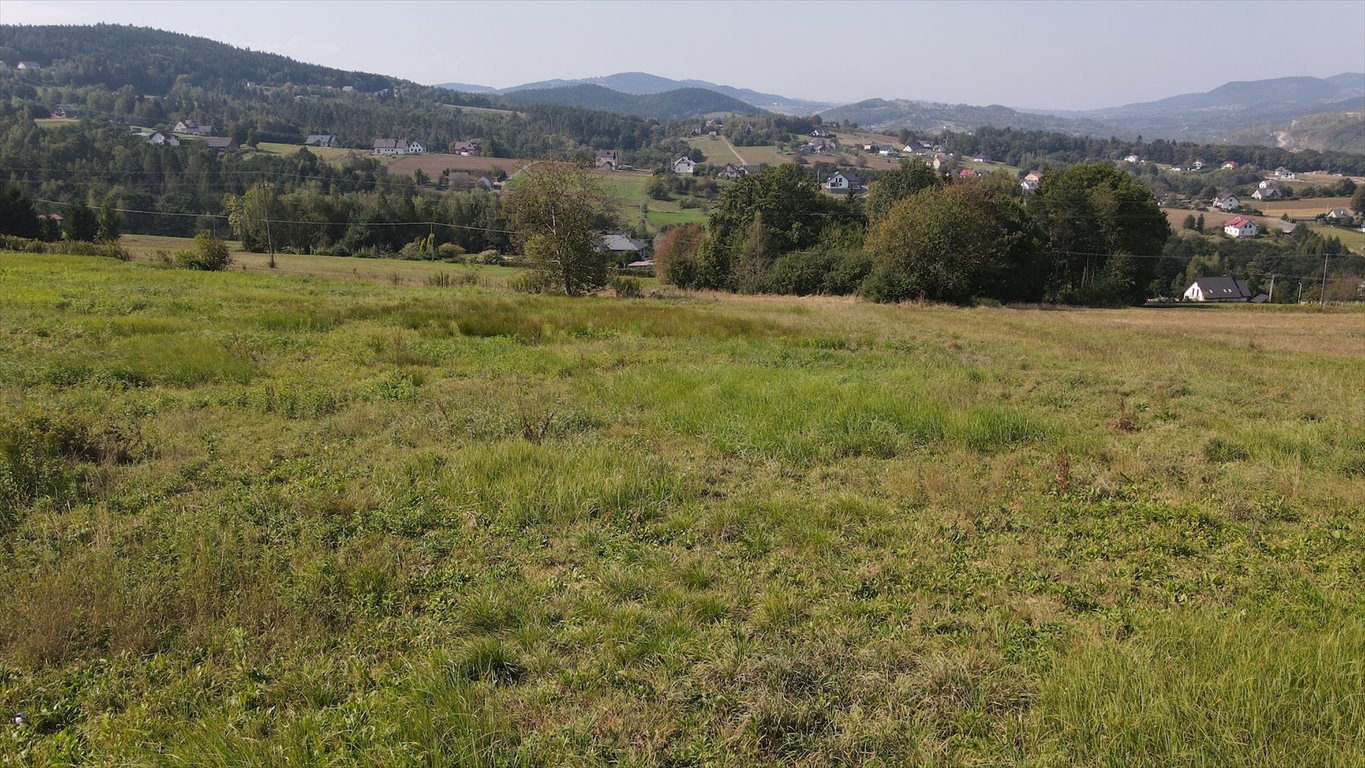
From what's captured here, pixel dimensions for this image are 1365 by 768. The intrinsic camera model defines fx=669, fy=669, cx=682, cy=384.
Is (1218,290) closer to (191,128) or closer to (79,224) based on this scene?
(79,224)

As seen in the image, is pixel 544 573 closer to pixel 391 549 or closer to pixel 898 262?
pixel 391 549

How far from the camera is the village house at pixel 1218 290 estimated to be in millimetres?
73938

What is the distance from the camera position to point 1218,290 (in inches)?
2938

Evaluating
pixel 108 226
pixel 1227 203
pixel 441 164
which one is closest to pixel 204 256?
pixel 108 226

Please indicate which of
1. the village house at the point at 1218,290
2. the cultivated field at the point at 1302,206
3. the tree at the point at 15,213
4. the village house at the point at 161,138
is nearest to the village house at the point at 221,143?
the village house at the point at 161,138

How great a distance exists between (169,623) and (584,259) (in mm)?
34237

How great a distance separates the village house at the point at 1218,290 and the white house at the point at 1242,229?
2823cm

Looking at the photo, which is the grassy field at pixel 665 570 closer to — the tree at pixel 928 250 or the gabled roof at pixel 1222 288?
the tree at pixel 928 250

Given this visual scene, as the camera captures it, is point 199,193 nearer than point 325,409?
No

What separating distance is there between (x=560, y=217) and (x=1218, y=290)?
76.5 m

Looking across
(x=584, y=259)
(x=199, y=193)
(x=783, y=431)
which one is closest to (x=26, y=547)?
(x=783, y=431)

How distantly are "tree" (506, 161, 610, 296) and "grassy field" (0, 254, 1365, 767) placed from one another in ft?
85.2

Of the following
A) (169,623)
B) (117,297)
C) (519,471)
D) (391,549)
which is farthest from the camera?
(117,297)

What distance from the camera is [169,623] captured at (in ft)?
14.3
